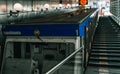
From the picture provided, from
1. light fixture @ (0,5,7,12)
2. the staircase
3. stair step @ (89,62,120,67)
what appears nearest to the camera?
the staircase

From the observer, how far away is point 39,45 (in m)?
4.81

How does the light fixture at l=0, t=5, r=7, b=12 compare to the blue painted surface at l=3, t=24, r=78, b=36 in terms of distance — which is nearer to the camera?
the blue painted surface at l=3, t=24, r=78, b=36

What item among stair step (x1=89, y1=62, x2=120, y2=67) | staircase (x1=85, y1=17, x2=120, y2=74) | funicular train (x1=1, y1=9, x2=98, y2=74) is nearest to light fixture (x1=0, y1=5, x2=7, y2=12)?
staircase (x1=85, y1=17, x2=120, y2=74)

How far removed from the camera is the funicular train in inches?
181

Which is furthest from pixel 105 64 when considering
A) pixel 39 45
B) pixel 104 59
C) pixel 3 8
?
pixel 3 8

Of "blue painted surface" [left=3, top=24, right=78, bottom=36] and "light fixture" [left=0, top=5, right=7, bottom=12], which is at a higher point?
"light fixture" [left=0, top=5, right=7, bottom=12]

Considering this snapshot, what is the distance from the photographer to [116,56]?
8.43m

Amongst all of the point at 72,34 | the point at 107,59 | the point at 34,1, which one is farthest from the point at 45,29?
the point at 34,1

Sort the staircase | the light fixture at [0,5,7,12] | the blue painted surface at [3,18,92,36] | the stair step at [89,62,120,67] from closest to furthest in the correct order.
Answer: the blue painted surface at [3,18,92,36] → the staircase → the stair step at [89,62,120,67] → the light fixture at [0,5,7,12]

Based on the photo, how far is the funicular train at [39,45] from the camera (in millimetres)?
4609

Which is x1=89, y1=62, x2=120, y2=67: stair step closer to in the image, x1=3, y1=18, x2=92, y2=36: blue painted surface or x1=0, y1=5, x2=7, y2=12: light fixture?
x1=3, y1=18, x2=92, y2=36: blue painted surface

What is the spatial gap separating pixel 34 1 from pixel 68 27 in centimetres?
1689

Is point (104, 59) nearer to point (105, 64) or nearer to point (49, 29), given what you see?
point (105, 64)

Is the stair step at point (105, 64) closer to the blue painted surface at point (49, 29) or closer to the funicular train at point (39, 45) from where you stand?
the funicular train at point (39, 45)
